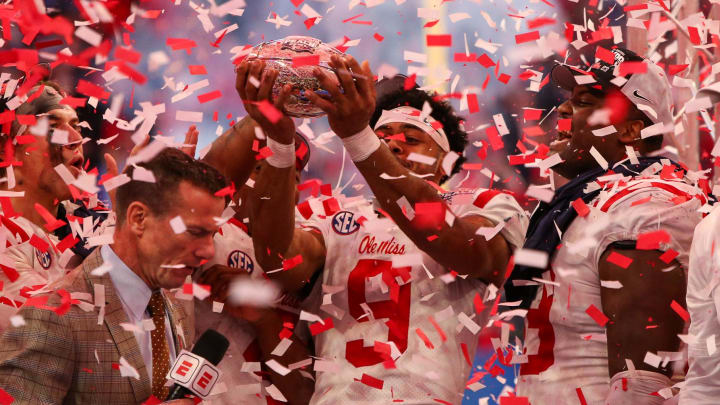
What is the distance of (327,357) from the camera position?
9.47 feet

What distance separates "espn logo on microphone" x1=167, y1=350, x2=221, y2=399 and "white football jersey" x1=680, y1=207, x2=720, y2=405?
1162mm

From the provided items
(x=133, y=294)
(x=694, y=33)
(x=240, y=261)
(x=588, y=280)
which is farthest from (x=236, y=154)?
(x=694, y=33)

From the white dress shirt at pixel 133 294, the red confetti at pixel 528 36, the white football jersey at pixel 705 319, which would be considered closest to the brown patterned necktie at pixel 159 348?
the white dress shirt at pixel 133 294

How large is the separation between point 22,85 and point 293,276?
130cm

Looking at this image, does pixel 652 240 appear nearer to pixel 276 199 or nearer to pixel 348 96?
pixel 348 96

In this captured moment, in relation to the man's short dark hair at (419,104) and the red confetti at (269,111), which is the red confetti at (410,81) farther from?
the red confetti at (269,111)

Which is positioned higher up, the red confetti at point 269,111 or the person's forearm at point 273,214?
the red confetti at point 269,111

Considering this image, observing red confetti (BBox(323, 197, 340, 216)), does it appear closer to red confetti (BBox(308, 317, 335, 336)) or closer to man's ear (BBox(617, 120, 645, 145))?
red confetti (BBox(308, 317, 335, 336))

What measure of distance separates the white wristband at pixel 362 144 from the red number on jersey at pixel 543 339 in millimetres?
729

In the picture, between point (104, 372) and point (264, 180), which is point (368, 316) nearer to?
point (264, 180)

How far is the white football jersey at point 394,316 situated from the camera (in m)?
2.77

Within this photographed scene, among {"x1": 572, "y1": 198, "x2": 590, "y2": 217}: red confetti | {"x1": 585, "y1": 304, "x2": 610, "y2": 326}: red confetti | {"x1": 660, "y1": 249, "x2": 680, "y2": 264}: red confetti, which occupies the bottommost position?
{"x1": 585, "y1": 304, "x2": 610, "y2": 326}: red confetti

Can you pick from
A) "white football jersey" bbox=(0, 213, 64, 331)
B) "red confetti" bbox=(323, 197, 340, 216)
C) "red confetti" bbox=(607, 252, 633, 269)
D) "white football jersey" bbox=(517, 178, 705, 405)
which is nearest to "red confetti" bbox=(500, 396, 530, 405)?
"white football jersey" bbox=(517, 178, 705, 405)

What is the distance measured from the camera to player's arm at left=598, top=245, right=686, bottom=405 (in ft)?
8.13
